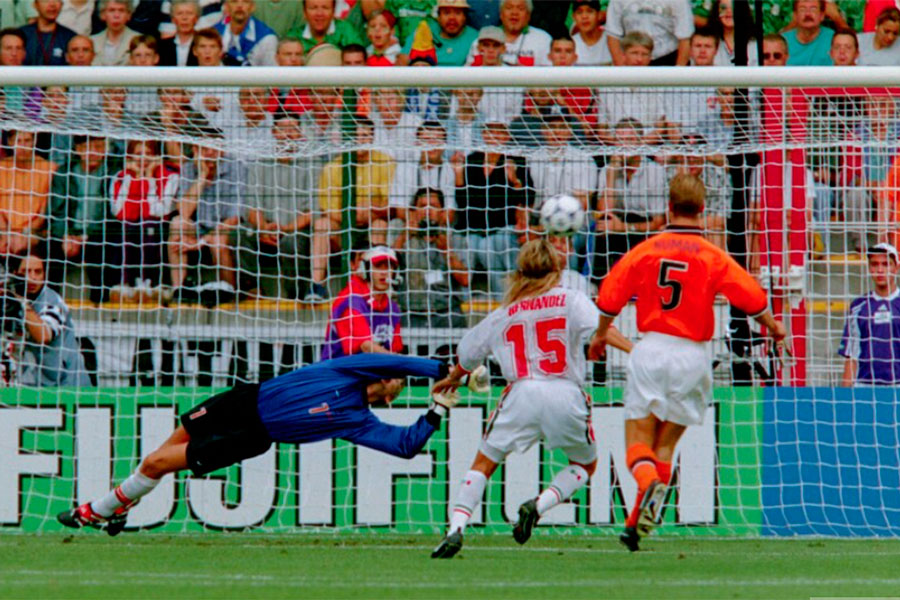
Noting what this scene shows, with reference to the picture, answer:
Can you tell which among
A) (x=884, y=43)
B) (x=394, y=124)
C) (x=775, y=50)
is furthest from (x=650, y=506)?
(x=884, y=43)

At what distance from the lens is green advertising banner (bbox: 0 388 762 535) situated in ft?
30.9

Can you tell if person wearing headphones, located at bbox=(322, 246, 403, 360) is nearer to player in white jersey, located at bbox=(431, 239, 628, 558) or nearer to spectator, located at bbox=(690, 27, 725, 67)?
player in white jersey, located at bbox=(431, 239, 628, 558)

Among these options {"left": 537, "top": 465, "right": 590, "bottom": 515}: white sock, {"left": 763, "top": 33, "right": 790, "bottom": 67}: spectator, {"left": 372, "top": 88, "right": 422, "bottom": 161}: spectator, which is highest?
{"left": 763, "top": 33, "right": 790, "bottom": 67}: spectator

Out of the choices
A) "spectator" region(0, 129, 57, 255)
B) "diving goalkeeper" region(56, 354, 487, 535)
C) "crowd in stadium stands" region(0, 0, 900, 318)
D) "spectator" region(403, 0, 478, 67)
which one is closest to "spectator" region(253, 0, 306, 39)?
"spectator" region(403, 0, 478, 67)

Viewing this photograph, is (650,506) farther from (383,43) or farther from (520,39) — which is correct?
(383,43)

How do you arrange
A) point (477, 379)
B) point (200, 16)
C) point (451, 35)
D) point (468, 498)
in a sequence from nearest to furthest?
point (468, 498)
point (477, 379)
point (451, 35)
point (200, 16)

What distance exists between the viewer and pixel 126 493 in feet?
26.7

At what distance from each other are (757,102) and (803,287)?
127 cm

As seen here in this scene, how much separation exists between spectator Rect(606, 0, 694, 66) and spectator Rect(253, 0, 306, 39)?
8.89 ft

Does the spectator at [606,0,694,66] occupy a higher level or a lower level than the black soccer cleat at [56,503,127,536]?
higher

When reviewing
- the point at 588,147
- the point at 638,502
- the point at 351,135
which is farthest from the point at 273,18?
the point at 638,502

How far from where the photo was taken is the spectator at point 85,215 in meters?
9.94

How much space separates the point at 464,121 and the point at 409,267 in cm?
108

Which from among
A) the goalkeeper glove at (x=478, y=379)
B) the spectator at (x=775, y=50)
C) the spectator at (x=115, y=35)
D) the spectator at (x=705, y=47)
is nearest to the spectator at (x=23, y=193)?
the spectator at (x=115, y=35)
